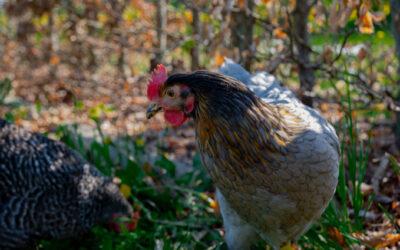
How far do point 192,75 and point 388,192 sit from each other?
1899 millimetres

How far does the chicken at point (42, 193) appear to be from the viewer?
2.50 metres

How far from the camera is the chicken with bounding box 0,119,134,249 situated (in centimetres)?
250

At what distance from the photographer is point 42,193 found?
255cm

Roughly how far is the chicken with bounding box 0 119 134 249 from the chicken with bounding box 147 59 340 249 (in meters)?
1.15

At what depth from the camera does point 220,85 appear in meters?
1.72

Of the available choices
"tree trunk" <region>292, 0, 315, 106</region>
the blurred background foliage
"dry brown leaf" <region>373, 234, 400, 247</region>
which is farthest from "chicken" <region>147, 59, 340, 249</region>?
"tree trunk" <region>292, 0, 315, 106</region>

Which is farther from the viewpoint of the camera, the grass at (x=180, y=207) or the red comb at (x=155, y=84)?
the grass at (x=180, y=207)

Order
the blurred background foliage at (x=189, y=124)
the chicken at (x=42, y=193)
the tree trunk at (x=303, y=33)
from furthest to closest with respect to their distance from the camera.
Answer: the tree trunk at (x=303, y=33)
the chicken at (x=42, y=193)
the blurred background foliage at (x=189, y=124)

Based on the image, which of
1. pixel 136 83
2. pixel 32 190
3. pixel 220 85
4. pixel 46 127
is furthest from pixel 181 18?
pixel 220 85

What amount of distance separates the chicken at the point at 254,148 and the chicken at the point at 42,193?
Answer: 45.4 inches

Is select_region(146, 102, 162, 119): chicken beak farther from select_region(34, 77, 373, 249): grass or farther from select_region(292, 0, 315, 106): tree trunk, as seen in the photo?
select_region(292, 0, 315, 106): tree trunk

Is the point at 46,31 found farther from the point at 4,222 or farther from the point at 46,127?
the point at 4,222

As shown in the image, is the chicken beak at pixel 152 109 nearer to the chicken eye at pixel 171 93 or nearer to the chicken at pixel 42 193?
the chicken eye at pixel 171 93

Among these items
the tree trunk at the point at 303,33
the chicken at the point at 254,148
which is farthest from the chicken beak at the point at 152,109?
the tree trunk at the point at 303,33
